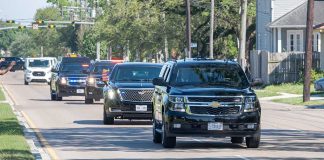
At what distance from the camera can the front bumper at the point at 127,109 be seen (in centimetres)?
2995

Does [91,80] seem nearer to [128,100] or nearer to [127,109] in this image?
[128,100]

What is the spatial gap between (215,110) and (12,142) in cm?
424

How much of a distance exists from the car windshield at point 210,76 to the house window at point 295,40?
47840mm

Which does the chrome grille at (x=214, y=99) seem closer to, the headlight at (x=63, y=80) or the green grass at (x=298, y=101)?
the green grass at (x=298, y=101)

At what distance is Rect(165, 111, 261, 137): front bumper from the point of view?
69.9 ft

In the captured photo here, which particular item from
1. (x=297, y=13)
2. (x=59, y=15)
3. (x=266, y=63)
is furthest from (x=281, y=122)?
(x=59, y=15)

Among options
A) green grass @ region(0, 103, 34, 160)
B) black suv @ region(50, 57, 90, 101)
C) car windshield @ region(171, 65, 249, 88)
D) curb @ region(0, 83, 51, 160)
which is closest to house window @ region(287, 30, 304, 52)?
black suv @ region(50, 57, 90, 101)

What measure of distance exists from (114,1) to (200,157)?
7291 centimetres

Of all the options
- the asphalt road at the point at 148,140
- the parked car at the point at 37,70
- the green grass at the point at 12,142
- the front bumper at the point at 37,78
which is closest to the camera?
the green grass at the point at 12,142

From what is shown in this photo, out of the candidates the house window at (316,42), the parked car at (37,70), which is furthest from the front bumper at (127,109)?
the parked car at (37,70)

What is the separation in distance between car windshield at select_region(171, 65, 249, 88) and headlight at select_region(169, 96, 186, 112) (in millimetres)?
822

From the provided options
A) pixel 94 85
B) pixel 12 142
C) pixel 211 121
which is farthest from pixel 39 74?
pixel 211 121

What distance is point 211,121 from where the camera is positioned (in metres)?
21.3

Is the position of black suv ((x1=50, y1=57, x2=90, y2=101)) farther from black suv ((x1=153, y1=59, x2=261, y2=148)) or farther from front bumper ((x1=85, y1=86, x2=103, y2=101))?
black suv ((x1=153, y1=59, x2=261, y2=148))
